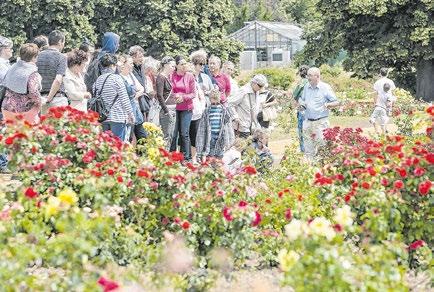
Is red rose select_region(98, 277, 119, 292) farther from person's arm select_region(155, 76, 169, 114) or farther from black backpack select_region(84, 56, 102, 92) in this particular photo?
person's arm select_region(155, 76, 169, 114)

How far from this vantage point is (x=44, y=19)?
1880 inches

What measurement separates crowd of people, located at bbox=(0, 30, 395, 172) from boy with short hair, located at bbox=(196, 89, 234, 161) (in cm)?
1

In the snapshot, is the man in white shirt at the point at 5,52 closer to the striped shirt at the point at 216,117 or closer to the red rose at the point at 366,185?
the striped shirt at the point at 216,117

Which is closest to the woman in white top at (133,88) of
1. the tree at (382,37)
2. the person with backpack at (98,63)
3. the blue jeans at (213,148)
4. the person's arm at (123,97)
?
the person with backpack at (98,63)

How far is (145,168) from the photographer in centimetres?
737

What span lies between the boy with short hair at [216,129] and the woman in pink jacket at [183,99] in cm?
20

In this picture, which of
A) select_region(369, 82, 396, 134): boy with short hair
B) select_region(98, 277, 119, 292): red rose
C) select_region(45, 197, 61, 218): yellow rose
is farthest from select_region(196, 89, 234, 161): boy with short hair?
select_region(98, 277, 119, 292): red rose

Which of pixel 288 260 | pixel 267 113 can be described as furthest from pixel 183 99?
pixel 288 260

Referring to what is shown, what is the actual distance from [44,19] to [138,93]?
36.0 m

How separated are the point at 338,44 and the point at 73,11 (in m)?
16.2

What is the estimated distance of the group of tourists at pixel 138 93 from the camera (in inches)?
446

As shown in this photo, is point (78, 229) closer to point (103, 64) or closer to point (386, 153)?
point (386, 153)

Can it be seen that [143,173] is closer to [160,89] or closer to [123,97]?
[123,97]

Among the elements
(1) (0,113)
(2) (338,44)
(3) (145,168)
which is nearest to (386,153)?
(3) (145,168)
